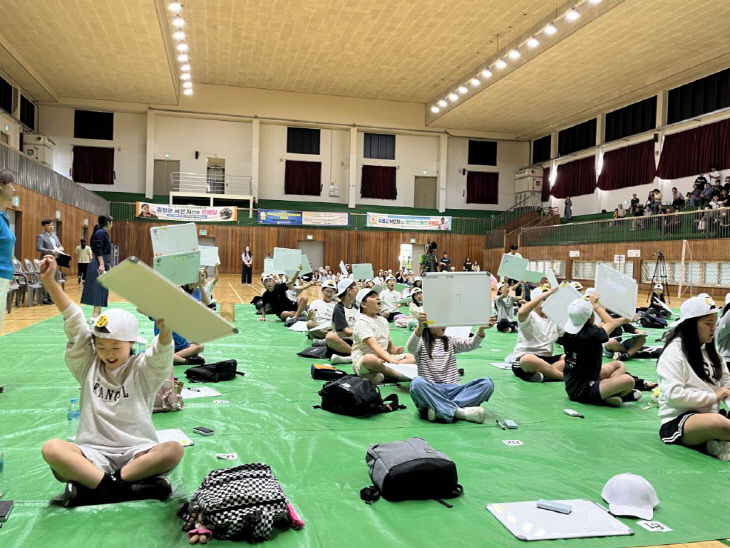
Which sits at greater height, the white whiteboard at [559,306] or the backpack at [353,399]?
the white whiteboard at [559,306]

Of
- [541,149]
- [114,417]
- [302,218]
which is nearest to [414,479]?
[114,417]

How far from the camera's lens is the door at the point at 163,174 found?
3152cm

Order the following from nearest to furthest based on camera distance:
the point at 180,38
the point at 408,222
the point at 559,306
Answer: the point at 559,306 < the point at 180,38 < the point at 408,222

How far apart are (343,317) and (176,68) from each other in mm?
22790

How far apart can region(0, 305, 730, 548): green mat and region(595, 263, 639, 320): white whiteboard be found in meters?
1.07

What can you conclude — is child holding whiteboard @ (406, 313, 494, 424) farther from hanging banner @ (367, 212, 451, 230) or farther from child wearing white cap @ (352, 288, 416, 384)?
hanging banner @ (367, 212, 451, 230)

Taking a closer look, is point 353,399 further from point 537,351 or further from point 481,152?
point 481,152

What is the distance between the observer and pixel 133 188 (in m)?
31.5

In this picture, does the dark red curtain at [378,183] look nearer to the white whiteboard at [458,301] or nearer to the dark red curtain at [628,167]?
the dark red curtain at [628,167]

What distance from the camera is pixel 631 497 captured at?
3291 mm

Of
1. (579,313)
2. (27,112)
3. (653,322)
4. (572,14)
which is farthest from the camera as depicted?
(27,112)

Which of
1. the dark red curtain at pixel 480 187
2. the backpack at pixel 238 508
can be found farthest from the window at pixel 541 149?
the backpack at pixel 238 508

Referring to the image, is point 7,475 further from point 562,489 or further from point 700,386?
point 700,386

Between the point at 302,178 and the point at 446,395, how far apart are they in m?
29.0
